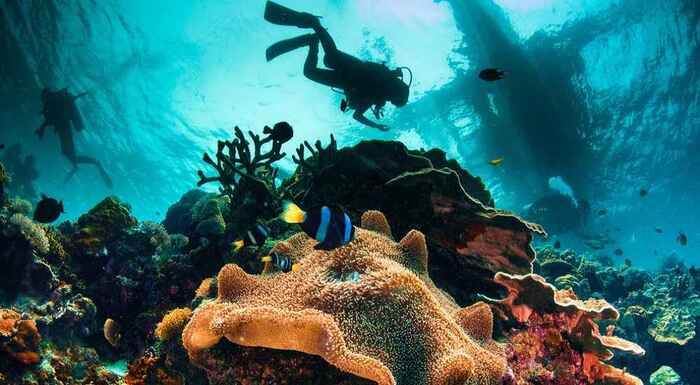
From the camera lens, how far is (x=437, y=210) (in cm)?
390

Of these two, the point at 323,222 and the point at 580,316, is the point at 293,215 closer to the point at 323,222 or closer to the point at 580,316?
the point at 323,222

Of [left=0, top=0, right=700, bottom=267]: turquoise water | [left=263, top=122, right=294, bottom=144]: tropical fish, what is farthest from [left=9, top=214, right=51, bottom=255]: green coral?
[left=0, top=0, right=700, bottom=267]: turquoise water

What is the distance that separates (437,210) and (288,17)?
5.44m

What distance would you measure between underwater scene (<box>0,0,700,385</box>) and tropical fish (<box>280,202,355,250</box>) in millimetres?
19

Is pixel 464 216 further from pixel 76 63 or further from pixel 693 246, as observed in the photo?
pixel 693 246

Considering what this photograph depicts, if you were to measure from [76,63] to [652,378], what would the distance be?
28415mm

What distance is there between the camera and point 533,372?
9.29ft

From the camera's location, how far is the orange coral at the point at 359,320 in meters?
2.03

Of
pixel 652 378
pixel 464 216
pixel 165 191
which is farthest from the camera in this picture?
pixel 165 191

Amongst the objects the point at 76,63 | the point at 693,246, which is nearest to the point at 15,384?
the point at 76,63

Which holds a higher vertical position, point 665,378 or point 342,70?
point 342,70

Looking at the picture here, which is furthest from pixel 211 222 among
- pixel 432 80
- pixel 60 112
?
pixel 432 80

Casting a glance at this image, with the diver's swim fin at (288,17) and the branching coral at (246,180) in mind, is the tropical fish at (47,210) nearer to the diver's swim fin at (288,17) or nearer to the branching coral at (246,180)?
the branching coral at (246,180)

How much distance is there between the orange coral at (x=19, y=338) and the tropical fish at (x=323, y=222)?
3.04 metres
